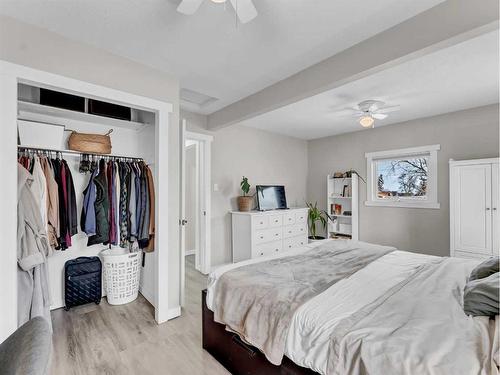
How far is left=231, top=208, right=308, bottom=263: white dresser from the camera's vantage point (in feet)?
12.4

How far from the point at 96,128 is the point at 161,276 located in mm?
1800

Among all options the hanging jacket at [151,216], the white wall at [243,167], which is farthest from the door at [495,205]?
the hanging jacket at [151,216]

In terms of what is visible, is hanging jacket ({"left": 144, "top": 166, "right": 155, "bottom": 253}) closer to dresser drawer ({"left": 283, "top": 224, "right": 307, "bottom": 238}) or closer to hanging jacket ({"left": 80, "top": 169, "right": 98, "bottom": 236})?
hanging jacket ({"left": 80, "top": 169, "right": 98, "bottom": 236})

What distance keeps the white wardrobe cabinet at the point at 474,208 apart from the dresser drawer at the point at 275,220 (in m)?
2.31

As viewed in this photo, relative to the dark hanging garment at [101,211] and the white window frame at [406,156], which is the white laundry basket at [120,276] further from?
the white window frame at [406,156]

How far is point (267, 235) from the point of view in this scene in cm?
400

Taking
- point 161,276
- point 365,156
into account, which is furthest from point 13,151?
point 365,156

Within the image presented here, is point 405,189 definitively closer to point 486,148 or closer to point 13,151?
point 486,148

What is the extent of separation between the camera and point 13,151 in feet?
5.59

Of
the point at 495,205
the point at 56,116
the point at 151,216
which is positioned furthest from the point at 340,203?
the point at 56,116

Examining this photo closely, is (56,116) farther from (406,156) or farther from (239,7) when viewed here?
(406,156)

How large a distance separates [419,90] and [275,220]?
8.36 feet

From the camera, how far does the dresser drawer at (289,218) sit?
14.2 ft

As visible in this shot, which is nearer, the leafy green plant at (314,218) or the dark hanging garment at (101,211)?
the dark hanging garment at (101,211)
